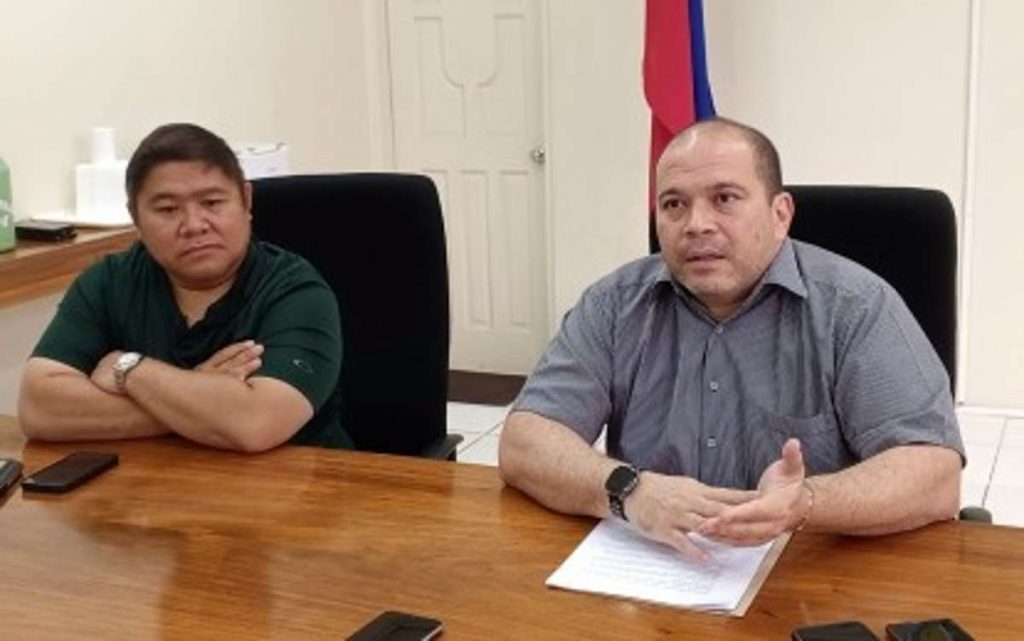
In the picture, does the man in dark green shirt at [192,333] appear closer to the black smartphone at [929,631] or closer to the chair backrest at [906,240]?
the chair backrest at [906,240]

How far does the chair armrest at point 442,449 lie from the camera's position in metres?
2.23

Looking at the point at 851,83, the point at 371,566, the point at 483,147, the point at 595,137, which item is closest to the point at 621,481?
the point at 371,566

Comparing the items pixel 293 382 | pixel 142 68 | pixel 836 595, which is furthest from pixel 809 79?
A: pixel 836 595

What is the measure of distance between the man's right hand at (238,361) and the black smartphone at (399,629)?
0.75 meters

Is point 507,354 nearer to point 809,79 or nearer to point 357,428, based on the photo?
point 809,79

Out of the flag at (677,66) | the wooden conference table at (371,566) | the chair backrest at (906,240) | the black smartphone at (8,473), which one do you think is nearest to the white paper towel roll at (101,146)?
the black smartphone at (8,473)

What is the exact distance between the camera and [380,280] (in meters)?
2.29

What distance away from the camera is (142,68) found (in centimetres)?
340

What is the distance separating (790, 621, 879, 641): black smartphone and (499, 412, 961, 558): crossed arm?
0.17 m

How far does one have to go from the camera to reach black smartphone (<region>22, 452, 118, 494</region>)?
1.79 meters

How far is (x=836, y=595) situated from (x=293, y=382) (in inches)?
38.3

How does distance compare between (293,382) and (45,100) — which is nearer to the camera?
(293,382)

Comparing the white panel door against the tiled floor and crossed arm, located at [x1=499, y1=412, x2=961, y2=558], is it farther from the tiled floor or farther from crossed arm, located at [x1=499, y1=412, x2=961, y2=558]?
crossed arm, located at [x1=499, y1=412, x2=961, y2=558]

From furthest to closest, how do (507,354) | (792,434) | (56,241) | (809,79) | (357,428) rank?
1. (507,354)
2. (809,79)
3. (56,241)
4. (357,428)
5. (792,434)
